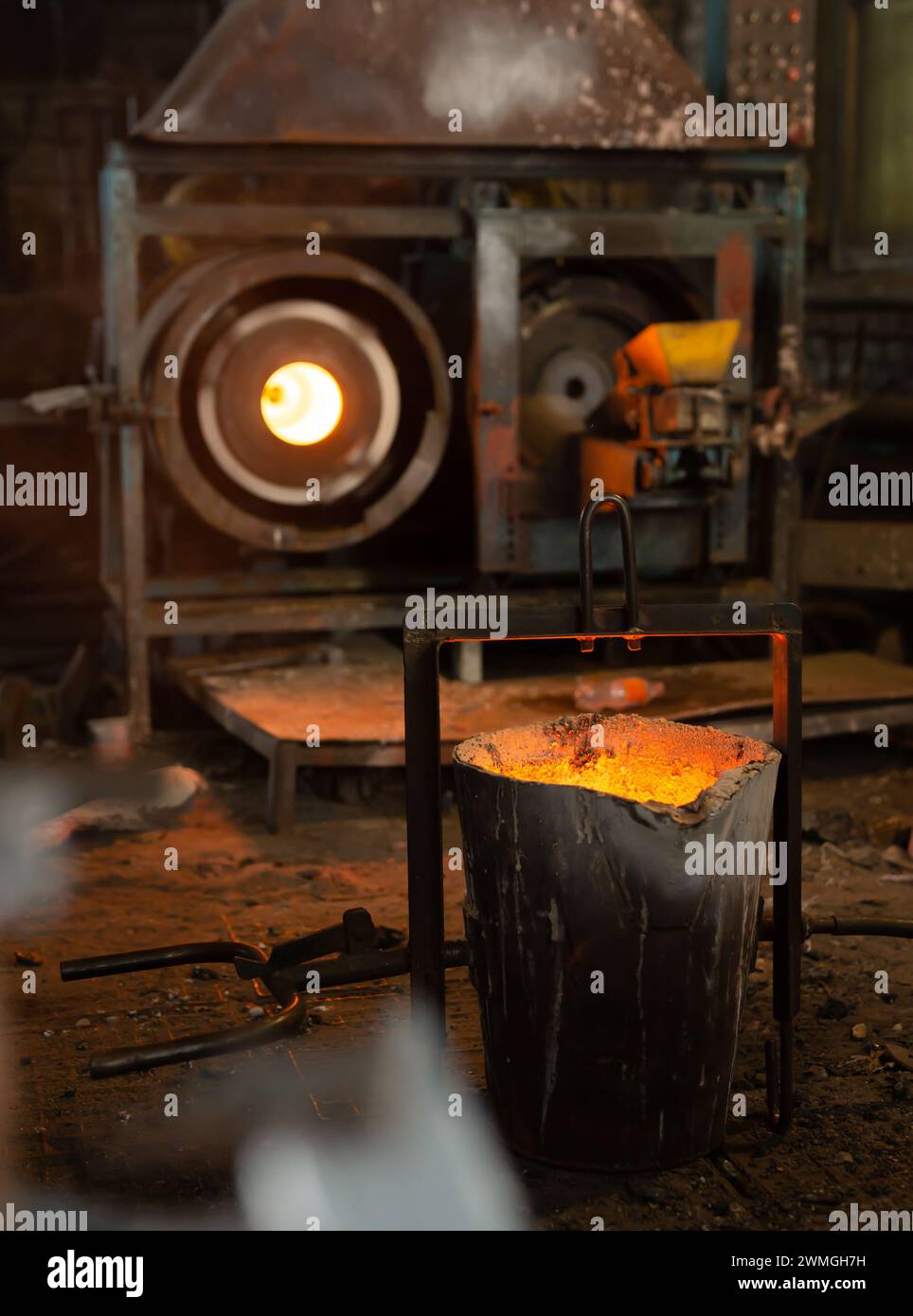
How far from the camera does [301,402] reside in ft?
17.8

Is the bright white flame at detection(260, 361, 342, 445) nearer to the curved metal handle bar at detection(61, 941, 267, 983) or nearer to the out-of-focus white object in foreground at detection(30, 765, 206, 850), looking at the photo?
the out-of-focus white object in foreground at detection(30, 765, 206, 850)

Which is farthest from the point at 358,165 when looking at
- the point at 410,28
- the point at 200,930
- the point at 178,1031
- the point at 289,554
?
the point at 178,1031

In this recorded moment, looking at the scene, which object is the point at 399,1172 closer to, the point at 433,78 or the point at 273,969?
the point at 273,969

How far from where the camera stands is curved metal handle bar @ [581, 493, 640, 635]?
244 cm

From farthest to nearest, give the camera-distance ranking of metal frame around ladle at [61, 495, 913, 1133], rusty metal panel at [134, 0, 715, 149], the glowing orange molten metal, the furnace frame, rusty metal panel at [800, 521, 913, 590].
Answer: rusty metal panel at [800, 521, 913, 590] < the furnace frame < rusty metal panel at [134, 0, 715, 149] < the glowing orange molten metal < metal frame around ladle at [61, 495, 913, 1133]

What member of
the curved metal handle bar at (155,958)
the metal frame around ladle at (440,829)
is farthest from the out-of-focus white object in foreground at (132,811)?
the metal frame around ladle at (440,829)

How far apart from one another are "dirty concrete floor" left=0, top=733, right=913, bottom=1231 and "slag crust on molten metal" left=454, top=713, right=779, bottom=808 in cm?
62

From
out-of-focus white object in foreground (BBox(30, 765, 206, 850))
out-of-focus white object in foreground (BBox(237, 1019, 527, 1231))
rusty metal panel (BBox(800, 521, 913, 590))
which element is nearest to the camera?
out-of-focus white object in foreground (BBox(237, 1019, 527, 1231))

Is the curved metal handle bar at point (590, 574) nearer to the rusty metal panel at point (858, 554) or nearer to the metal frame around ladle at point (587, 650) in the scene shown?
the metal frame around ladle at point (587, 650)

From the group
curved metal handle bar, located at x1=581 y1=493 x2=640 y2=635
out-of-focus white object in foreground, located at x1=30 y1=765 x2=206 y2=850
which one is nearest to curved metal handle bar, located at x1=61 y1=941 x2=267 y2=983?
curved metal handle bar, located at x1=581 y1=493 x2=640 y2=635

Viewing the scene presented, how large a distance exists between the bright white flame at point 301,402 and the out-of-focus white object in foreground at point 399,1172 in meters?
3.05

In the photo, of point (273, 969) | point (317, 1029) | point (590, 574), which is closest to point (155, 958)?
point (273, 969)

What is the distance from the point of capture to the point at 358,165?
5371mm

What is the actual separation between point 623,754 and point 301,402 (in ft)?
9.90
